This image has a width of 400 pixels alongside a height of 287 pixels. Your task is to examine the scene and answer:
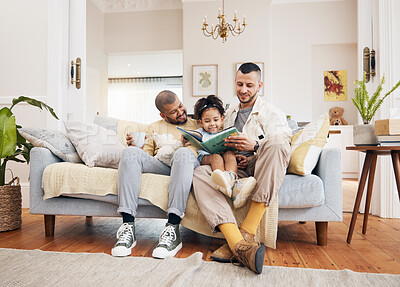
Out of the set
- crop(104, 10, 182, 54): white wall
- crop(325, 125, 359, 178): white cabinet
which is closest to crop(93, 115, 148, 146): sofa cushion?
crop(104, 10, 182, 54): white wall

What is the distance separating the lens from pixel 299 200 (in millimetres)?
1722

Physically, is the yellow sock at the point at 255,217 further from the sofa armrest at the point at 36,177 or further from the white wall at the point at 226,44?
the white wall at the point at 226,44

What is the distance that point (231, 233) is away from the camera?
1.50 m

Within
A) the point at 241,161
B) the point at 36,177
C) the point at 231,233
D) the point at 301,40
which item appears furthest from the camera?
the point at 301,40

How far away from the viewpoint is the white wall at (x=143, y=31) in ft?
18.7

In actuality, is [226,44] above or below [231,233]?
above

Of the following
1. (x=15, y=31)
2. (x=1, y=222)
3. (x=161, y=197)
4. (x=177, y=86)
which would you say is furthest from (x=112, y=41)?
(x=161, y=197)

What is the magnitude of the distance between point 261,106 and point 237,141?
41 cm

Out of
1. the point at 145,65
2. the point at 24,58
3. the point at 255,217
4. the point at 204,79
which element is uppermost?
the point at 145,65

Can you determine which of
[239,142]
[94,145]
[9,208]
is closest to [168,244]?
[239,142]

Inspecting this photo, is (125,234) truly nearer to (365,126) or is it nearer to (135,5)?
(365,126)

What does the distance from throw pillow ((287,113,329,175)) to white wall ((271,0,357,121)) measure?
3875 millimetres

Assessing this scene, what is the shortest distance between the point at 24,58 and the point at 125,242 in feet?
7.71

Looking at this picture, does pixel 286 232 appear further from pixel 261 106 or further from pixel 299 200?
pixel 261 106
